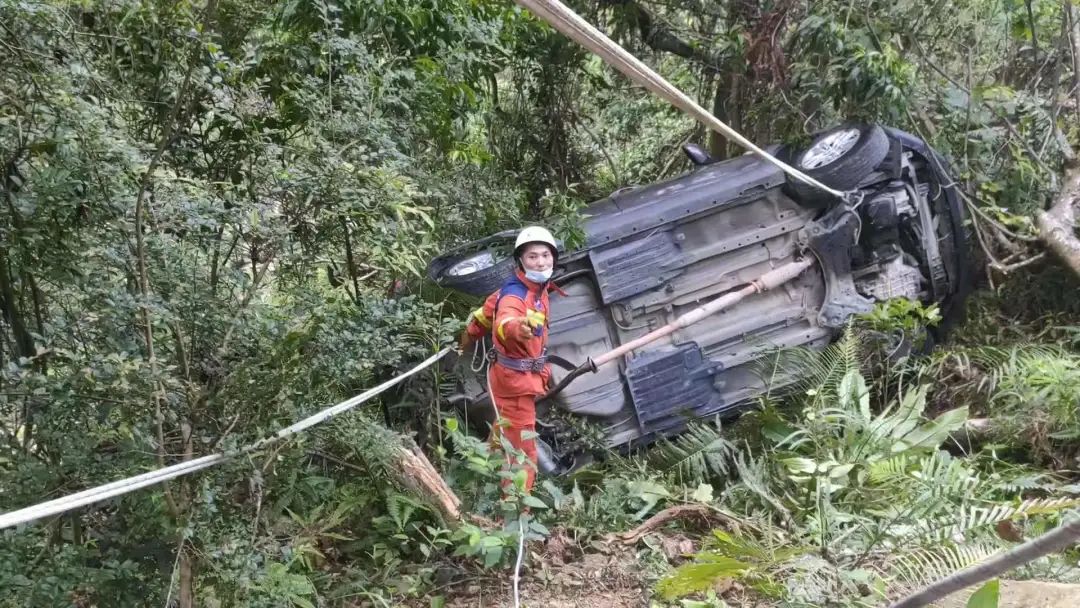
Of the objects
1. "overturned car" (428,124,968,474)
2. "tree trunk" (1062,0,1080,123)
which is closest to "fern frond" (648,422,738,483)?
"overturned car" (428,124,968,474)

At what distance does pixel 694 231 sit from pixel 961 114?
2620mm

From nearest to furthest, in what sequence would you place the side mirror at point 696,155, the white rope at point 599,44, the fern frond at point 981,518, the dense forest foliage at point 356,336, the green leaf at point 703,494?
the white rope at point 599,44, the dense forest foliage at point 356,336, the fern frond at point 981,518, the green leaf at point 703,494, the side mirror at point 696,155

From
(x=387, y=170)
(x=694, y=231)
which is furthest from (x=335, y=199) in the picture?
(x=694, y=231)

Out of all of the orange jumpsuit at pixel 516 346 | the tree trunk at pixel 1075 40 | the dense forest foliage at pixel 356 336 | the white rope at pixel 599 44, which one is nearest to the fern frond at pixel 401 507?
the dense forest foliage at pixel 356 336

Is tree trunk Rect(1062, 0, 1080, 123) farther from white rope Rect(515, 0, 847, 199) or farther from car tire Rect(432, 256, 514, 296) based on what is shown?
white rope Rect(515, 0, 847, 199)

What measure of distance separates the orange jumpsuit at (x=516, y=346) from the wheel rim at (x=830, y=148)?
205cm

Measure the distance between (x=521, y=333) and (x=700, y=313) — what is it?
4.62 ft

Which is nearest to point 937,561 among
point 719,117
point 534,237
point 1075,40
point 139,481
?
point 534,237

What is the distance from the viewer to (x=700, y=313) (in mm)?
4848

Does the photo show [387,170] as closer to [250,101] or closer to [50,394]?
[250,101]

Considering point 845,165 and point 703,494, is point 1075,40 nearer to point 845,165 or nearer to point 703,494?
point 845,165

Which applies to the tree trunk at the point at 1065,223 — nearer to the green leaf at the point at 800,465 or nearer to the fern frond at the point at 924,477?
the fern frond at the point at 924,477

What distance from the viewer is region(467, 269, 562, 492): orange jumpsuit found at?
405cm

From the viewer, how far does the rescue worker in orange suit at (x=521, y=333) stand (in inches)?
160
